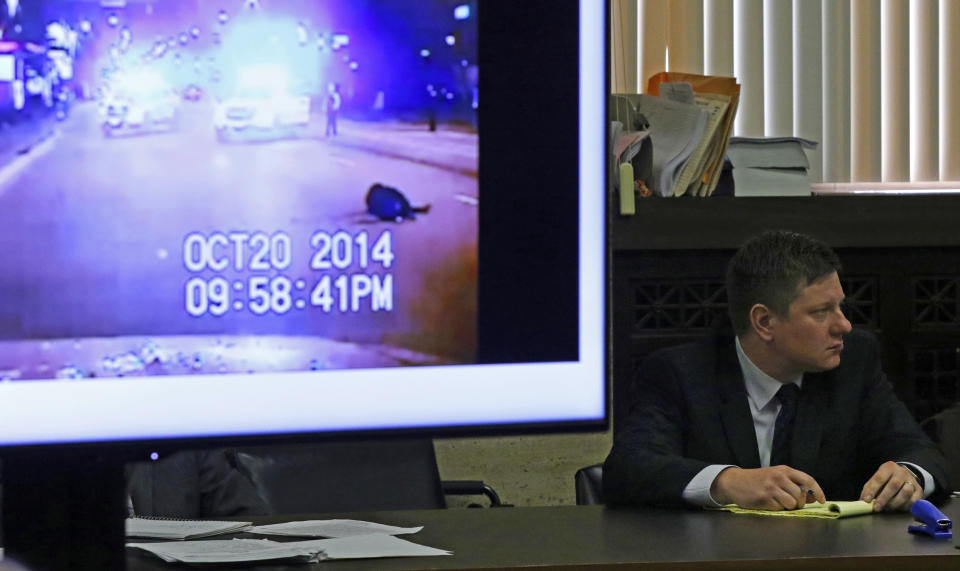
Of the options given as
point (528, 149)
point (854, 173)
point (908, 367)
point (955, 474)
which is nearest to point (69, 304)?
point (528, 149)

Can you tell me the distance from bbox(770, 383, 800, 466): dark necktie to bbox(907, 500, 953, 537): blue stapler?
74cm

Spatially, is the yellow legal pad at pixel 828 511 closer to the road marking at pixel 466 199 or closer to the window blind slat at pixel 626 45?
the road marking at pixel 466 199

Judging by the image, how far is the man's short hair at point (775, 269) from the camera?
2.38 metres

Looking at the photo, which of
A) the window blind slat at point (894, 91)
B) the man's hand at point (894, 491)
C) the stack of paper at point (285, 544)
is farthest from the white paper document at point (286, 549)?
the window blind slat at point (894, 91)

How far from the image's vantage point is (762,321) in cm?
236

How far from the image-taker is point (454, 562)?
45.2 inches

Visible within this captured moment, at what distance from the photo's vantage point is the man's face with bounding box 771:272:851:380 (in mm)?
2271

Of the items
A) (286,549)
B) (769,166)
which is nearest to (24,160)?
(286,549)

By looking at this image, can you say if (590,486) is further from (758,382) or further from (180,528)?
(180,528)

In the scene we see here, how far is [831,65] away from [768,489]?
1890 mm

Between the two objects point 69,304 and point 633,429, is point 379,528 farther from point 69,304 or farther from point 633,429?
point 633,429

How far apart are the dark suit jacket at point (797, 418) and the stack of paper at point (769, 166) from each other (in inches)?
18.8

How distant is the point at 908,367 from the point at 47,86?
234 cm

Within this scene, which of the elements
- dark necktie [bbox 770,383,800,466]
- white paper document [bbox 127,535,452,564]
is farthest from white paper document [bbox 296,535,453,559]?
dark necktie [bbox 770,383,800,466]
